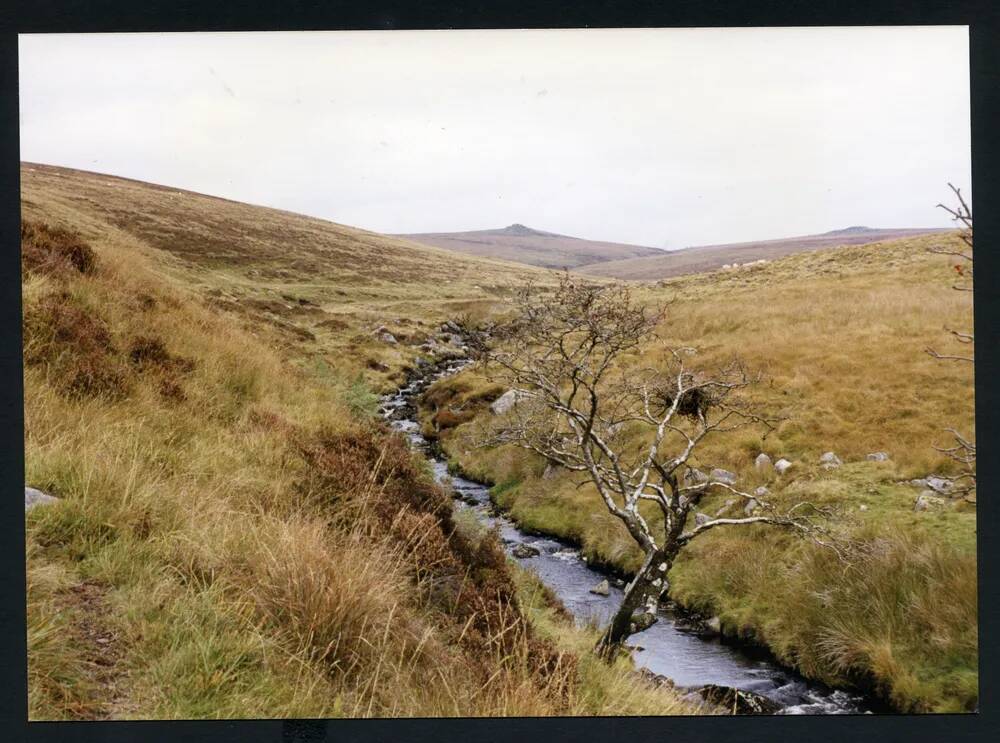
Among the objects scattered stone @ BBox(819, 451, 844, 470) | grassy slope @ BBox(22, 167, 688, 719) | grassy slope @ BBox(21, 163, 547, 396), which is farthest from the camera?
grassy slope @ BBox(21, 163, 547, 396)

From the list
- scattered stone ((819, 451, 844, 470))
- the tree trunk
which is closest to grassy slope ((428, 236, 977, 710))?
scattered stone ((819, 451, 844, 470))

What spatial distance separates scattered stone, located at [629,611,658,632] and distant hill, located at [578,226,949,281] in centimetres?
320

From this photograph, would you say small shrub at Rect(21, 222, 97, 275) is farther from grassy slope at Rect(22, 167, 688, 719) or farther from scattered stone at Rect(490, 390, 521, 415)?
scattered stone at Rect(490, 390, 521, 415)

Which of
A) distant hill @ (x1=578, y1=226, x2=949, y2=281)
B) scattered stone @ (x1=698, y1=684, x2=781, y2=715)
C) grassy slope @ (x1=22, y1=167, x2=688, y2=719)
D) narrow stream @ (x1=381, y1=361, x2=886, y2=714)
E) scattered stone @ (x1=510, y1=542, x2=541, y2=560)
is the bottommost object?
scattered stone @ (x1=698, y1=684, x2=781, y2=715)

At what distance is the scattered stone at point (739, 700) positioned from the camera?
4871mm

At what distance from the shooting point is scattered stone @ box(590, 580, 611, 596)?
589cm

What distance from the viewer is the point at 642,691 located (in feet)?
13.5

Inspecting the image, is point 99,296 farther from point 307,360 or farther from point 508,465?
point 508,465

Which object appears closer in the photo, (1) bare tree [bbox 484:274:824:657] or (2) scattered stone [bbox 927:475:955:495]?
(2) scattered stone [bbox 927:475:955:495]

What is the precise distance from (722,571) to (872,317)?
3.06 metres

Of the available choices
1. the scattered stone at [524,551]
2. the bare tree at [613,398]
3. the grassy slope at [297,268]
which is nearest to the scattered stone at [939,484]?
the bare tree at [613,398]

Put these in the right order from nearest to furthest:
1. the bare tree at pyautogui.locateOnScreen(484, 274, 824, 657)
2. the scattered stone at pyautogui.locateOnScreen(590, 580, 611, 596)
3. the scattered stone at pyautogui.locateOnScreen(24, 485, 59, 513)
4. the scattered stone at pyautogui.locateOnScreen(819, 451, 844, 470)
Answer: the scattered stone at pyautogui.locateOnScreen(24, 485, 59, 513) < the bare tree at pyautogui.locateOnScreen(484, 274, 824, 657) < the scattered stone at pyautogui.locateOnScreen(819, 451, 844, 470) < the scattered stone at pyautogui.locateOnScreen(590, 580, 611, 596)

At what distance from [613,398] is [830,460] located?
2120 mm

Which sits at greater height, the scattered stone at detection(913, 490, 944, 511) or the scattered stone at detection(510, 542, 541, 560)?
the scattered stone at detection(913, 490, 944, 511)
